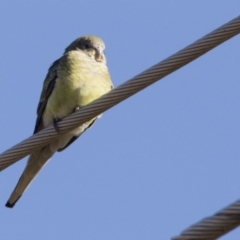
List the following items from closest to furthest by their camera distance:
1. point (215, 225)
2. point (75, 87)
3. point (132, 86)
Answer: point (215, 225)
point (132, 86)
point (75, 87)

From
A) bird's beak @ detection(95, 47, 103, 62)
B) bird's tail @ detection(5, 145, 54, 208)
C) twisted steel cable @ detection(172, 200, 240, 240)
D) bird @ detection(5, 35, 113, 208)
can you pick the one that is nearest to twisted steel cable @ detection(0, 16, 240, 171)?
twisted steel cable @ detection(172, 200, 240, 240)

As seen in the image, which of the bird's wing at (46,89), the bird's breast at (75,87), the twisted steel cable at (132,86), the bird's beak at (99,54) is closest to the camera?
the twisted steel cable at (132,86)

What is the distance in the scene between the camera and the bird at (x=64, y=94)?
22.3 feet

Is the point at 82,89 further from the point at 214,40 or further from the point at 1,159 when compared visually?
the point at 214,40

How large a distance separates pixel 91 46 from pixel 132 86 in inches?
141

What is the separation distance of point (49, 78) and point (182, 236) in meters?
4.57

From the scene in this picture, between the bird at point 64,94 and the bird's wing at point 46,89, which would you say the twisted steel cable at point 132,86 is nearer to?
the bird at point 64,94

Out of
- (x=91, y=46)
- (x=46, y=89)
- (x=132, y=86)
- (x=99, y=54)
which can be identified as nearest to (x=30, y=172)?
(x=46, y=89)

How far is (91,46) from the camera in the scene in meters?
7.87

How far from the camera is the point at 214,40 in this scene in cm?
411

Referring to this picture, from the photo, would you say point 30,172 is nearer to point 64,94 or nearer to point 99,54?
point 64,94

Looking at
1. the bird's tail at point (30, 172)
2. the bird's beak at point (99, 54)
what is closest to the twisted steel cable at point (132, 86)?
the bird's tail at point (30, 172)

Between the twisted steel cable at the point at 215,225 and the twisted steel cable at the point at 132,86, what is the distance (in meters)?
1.61

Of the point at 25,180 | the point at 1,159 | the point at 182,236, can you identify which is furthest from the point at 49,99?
the point at 182,236
